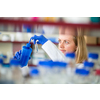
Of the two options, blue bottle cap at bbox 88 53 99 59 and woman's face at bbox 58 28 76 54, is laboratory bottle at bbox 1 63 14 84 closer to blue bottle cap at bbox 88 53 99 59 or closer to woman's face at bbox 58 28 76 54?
woman's face at bbox 58 28 76 54

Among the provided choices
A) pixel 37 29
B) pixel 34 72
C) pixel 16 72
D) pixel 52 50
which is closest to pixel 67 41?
pixel 52 50

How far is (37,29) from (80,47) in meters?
0.38

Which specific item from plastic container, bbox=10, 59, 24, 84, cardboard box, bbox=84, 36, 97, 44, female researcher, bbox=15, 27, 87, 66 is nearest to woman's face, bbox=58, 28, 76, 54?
female researcher, bbox=15, 27, 87, 66

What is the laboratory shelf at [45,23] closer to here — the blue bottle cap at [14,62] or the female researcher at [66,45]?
the female researcher at [66,45]

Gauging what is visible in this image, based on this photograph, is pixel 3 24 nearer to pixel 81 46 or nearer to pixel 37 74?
pixel 37 74

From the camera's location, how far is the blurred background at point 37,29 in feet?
3.89

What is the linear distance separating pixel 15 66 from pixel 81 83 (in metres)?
0.52

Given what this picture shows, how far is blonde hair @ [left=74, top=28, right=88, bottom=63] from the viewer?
1.23 metres

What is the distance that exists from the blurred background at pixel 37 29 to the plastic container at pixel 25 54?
0.05m

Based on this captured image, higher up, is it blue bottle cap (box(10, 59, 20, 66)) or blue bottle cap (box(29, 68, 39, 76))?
blue bottle cap (box(10, 59, 20, 66))

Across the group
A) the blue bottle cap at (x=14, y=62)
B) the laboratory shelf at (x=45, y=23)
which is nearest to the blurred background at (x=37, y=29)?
the laboratory shelf at (x=45, y=23)
